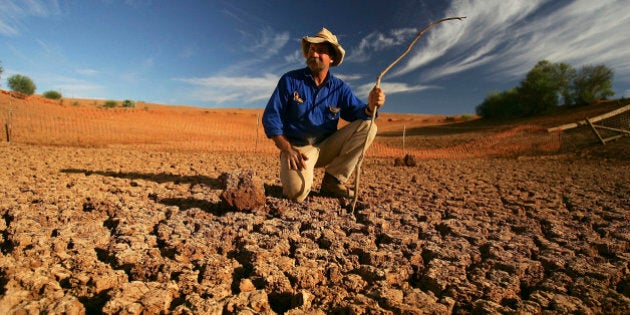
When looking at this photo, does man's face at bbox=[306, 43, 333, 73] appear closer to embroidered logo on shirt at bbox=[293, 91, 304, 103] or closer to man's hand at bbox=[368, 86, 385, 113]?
embroidered logo on shirt at bbox=[293, 91, 304, 103]

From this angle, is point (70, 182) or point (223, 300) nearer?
point (223, 300)

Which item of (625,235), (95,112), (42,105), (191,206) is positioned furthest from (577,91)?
(42,105)

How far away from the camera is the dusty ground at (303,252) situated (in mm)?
1356

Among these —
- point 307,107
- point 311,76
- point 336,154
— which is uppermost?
point 311,76

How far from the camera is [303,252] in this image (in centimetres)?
181

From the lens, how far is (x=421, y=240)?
80.0 inches

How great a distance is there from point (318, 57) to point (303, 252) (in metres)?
1.70

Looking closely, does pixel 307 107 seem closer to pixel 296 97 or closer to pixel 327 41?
pixel 296 97

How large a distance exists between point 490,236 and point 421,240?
52cm

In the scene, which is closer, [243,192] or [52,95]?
[243,192]

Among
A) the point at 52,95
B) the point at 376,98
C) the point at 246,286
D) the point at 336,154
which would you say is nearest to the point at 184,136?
the point at 336,154

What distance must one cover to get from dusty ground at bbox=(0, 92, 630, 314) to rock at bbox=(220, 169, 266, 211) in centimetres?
8

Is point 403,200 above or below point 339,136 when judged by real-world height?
below

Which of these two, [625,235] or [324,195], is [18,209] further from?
[625,235]
